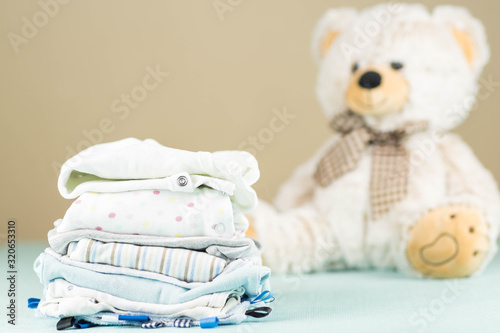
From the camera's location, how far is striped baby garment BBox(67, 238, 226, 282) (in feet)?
3.23

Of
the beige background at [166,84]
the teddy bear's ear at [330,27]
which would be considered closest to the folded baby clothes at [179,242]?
the teddy bear's ear at [330,27]

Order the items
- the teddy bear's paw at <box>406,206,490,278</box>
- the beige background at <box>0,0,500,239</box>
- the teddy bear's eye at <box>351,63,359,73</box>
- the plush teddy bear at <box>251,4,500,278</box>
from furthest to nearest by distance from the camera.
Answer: the beige background at <box>0,0,500,239</box>
the teddy bear's eye at <box>351,63,359,73</box>
the plush teddy bear at <box>251,4,500,278</box>
the teddy bear's paw at <box>406,206,490,278</box>

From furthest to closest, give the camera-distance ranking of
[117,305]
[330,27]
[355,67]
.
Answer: [330,27] → [355,67] → [117,305]

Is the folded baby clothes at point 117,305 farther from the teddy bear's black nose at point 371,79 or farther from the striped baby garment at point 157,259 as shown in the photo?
the teddy bear's black nose at point 371,79

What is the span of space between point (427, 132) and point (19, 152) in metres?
1.48

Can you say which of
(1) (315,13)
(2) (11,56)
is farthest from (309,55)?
(2) (11,56)

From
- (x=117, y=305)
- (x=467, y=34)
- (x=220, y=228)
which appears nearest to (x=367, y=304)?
(x=220, y=228)

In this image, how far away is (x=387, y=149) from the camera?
1.75 meters

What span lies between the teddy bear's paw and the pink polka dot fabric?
681 millimetres

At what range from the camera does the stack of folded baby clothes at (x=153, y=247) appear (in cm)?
97

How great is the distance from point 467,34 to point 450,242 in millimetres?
654

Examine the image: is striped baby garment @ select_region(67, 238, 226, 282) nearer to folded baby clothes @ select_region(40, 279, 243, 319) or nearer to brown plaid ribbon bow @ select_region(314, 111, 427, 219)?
folded baby clothes @ select_region(40, 279, 243, 319)

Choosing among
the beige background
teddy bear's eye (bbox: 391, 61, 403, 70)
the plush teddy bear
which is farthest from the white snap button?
the beige background

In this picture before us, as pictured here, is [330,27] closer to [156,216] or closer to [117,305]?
[156,216]
